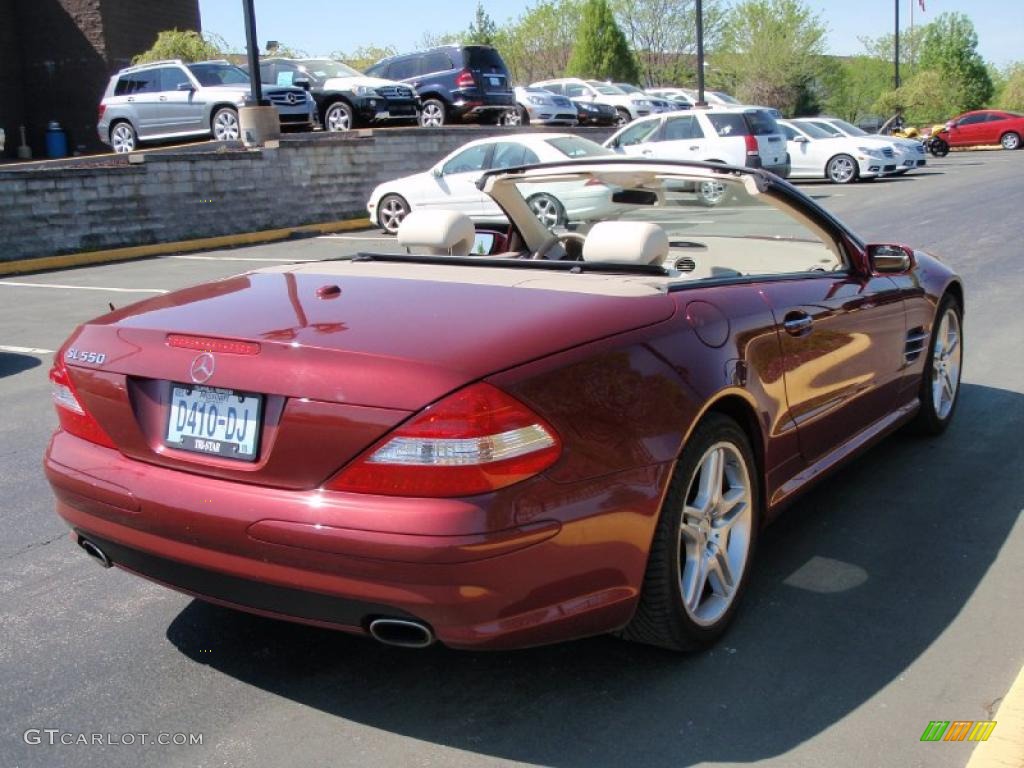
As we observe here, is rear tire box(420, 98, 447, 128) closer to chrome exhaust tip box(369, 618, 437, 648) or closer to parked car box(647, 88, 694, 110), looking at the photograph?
parked car box(647, 88, 694, 110)

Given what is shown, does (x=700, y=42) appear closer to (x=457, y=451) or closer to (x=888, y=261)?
(x=888, y=261)

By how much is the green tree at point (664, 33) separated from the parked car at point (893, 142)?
127 feet

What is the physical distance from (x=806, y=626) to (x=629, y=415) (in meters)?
1.12

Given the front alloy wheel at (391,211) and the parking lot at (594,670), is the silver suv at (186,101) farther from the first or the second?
the parking lot at (594,670)

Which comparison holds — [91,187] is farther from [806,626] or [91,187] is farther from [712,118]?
[806,626]

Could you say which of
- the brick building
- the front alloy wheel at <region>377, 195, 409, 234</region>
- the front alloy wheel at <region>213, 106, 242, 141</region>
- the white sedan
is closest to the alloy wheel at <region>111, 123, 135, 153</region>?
the front alloy wheel at <region>213, 106, 242, 141</region>

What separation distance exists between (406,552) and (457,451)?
10.9 inches

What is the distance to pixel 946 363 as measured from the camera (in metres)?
5.76

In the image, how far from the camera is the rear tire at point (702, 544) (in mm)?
3191

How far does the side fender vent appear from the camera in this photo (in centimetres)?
508

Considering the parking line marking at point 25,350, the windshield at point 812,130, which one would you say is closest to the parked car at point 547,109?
the windshield at point 812,130

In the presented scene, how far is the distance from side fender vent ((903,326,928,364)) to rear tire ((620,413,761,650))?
1.72 meters

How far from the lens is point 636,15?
214 feet

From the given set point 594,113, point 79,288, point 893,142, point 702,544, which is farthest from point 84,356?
point 594,113
